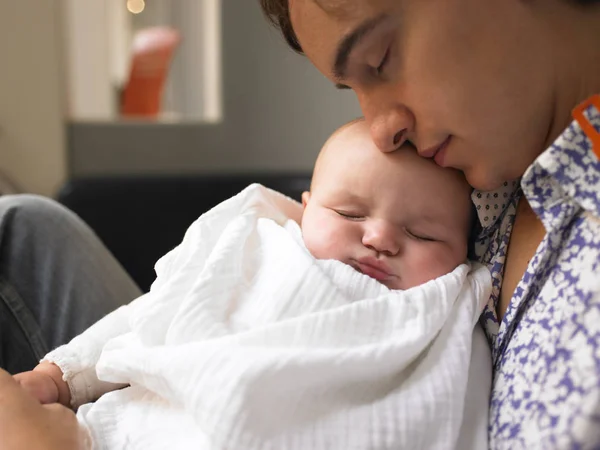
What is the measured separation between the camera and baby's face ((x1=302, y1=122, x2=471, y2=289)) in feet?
2.24

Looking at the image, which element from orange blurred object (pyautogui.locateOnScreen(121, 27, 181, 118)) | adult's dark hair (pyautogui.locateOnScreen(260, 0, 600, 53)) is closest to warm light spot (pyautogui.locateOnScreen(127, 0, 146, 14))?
orange blurred object (pyautogui.locateOnScreen(121, 27, 181, 118))

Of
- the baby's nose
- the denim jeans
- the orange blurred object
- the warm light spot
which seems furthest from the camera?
the warm light spot

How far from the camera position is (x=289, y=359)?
546mm

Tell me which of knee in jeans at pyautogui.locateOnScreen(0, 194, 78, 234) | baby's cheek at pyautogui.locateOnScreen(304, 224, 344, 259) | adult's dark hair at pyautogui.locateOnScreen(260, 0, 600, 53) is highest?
adult's dark hair at pyautogui.locateOnScreen(260, 0, 600, 53)

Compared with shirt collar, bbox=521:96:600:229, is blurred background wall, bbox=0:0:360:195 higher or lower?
lower

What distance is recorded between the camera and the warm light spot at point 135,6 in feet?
8.84

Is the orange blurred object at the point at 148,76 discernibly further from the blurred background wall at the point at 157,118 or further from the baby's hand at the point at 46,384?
the baby's hand at the point at 46,384

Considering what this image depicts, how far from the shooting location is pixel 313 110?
2.21m

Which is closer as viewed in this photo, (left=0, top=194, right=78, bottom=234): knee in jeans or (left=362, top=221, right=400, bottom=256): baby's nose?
(left=362, top=221, right=400, bottom=256): baby's nose

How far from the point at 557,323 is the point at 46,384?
0.54 metres

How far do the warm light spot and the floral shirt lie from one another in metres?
2.46

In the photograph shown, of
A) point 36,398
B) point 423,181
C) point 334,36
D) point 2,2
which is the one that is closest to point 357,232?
point 423,181

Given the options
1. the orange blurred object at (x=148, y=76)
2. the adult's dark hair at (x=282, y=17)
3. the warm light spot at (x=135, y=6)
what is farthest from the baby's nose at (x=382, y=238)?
the warm light spot at (x=135, y=6)

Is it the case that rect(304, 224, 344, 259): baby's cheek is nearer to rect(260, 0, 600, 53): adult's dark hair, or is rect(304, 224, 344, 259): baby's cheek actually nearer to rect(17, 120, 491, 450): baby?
rect(17, 120, 491, 450): baby
